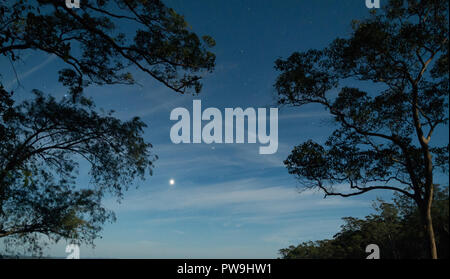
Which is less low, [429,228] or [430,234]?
[429,228]

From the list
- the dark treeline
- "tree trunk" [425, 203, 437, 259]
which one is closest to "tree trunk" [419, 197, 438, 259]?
"tree trunk" [425, 203, 437, 259]

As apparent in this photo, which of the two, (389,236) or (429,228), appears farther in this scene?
(389,236)

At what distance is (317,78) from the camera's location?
44.3 ft

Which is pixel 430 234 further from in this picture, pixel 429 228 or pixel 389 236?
pixel 389 236


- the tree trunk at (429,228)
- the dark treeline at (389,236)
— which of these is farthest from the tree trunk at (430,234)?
the dark treeline at (389,236)

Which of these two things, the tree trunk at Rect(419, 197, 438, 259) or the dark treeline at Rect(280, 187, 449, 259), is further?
the dark treeline at Rect(280, 187, 449, 259)

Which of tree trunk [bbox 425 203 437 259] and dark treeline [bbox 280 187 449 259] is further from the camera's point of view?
dark treeline [bbox 280 187 449 259]

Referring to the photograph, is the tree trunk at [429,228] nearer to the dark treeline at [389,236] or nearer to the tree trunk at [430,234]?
the tree trunk at [430,234]

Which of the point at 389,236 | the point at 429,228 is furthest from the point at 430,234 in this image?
the point at 389,236

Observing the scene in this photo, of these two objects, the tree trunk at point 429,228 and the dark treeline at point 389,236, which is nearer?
the tree trunk at point 429,228

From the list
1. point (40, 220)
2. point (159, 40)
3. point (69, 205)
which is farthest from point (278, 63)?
point (40, 220)

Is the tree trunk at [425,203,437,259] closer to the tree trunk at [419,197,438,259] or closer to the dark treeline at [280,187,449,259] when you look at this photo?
the tree trunk at [419,197,438,259]
